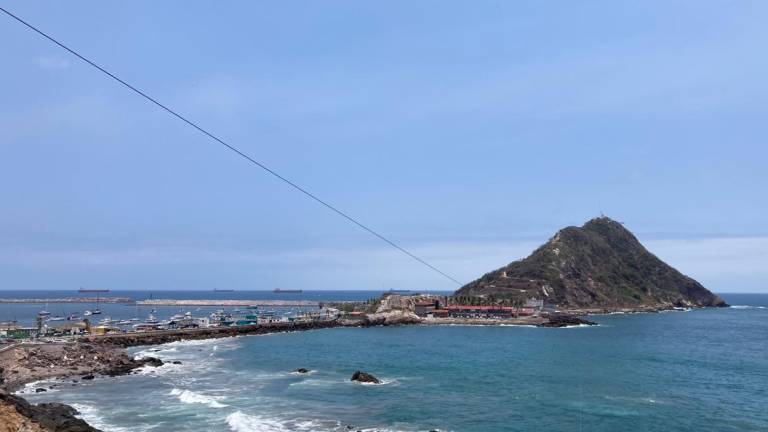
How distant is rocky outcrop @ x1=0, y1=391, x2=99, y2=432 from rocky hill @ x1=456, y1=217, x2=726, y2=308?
134651 millimetres

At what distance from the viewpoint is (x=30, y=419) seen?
2619 cm

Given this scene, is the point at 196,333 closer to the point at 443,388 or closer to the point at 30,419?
the point at 443,388

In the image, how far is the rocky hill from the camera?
160 meters

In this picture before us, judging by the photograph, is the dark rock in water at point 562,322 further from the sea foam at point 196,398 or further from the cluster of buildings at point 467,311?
the sea foam at point 196,398

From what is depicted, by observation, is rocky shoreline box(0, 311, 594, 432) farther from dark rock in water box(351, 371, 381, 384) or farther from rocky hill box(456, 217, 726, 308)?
rocky hill box(456, 217, 726, 308)

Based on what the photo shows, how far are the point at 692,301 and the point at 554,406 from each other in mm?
180705

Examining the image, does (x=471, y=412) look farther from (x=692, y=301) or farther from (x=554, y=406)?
(x=692, y=301)

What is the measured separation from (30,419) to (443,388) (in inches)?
1163

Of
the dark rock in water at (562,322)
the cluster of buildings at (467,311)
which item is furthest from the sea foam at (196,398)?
the cluster of buildings at (467,311)

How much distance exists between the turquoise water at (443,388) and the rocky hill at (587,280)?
77024mm

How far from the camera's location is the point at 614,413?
123 ft

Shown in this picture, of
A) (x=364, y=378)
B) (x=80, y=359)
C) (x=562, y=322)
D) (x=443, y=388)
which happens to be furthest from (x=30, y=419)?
(x=562, y=322)

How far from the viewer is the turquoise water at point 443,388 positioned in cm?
3444

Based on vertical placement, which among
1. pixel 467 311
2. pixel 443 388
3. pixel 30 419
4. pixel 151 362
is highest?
pixel 467 311
